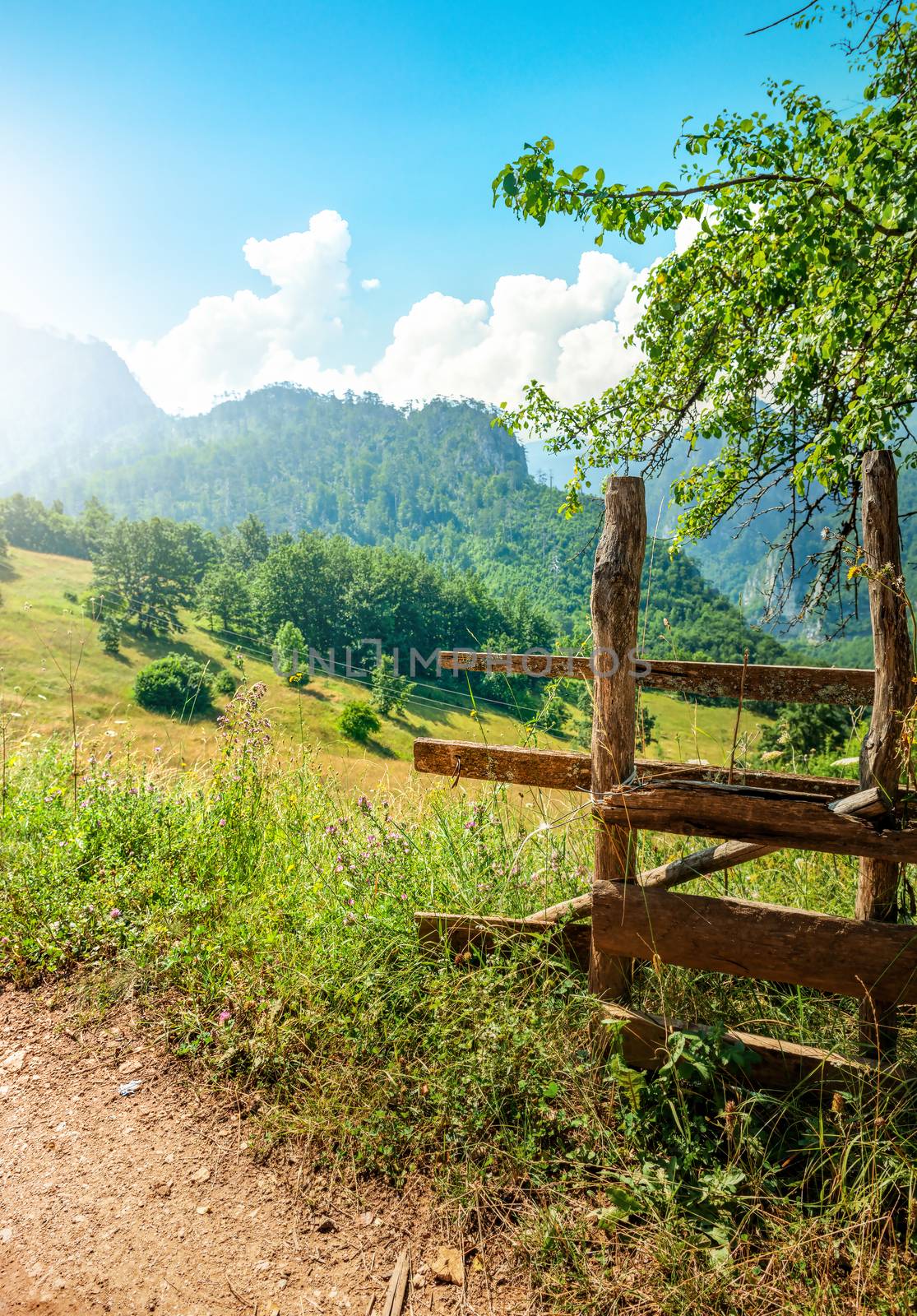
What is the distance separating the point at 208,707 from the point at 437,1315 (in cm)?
2082

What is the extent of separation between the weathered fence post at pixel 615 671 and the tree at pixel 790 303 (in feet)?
3.57

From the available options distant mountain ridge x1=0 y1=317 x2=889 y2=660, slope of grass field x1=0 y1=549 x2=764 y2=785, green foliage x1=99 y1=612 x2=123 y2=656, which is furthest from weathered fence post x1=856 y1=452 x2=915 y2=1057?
distant mountain ridge x1=0 y1=317 x2=889 y2=660

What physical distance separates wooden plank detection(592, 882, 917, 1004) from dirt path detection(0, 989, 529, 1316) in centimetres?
112

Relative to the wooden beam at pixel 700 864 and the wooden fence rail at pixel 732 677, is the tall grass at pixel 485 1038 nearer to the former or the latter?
the wooden beam at pixel 700 864

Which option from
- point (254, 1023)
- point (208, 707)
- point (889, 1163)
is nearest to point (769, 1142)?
point (889, 1163)

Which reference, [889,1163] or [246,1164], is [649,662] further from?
[246,1164]

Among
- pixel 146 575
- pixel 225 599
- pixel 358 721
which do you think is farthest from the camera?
pixel 225 599

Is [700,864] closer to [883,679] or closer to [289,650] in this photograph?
[883,679]

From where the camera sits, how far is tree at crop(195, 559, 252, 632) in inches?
1077

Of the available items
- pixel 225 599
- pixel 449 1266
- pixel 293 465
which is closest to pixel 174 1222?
pixel 449 1266

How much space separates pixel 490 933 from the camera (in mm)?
2775

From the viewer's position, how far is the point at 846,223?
3723 millimetres

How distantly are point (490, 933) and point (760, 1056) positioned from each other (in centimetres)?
112

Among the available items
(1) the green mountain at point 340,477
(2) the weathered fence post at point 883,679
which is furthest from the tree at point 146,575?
(1) the green mountain at point 340,477
